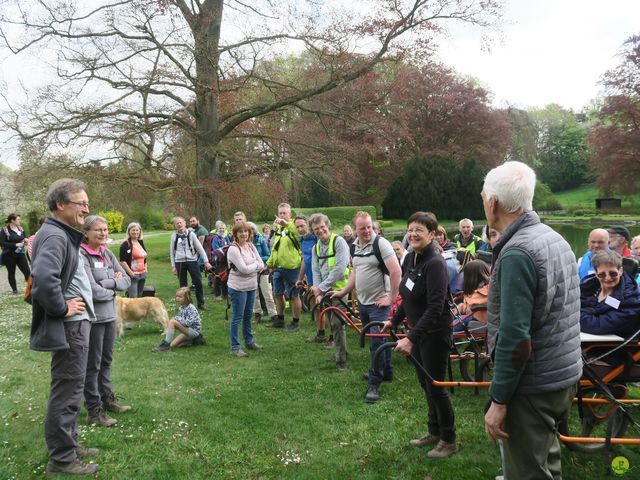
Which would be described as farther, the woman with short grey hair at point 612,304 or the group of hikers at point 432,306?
the woman with short grey hair at point 612,304

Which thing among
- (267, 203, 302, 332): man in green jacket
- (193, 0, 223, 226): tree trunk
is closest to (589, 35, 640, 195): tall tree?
(193, 0, 223, 226): tree trunk

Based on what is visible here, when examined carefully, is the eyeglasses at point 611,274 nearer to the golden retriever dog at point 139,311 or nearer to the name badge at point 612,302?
the name badge at point 612,302

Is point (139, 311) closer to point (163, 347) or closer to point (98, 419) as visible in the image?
point (163, 347)

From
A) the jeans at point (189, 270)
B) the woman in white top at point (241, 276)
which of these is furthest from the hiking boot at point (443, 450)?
the jeans at point (189, 270)

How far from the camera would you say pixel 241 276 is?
6633mm

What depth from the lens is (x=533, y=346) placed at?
2.12m

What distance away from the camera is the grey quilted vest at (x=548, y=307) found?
2.05 meters

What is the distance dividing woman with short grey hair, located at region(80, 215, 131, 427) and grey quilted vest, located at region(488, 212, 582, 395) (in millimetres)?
3487

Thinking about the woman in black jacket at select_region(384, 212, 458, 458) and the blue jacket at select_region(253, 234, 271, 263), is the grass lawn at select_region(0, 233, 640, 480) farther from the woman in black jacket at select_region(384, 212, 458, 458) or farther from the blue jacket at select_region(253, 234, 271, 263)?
the blue jacket at select_region(253, 234, 271, 263)

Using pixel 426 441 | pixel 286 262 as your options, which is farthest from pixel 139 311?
pixel 426 441

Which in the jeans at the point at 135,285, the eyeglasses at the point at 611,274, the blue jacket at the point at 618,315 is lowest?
the jeans at the point at 135,285

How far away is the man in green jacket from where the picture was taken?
8227 millimetres

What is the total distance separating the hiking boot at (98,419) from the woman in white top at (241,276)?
8.06ft

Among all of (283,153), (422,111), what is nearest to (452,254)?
(283,153)
